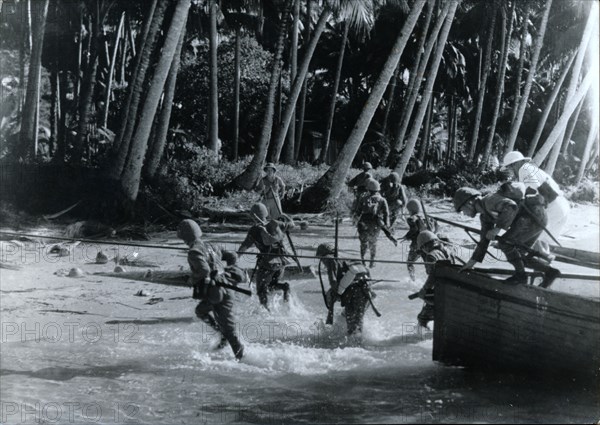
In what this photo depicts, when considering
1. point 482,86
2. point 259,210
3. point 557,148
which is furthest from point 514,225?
point 259,210

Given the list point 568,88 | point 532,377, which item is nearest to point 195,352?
point 532,377

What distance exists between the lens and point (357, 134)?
8.80 metres

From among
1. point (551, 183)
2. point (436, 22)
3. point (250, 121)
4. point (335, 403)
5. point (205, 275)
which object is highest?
point (436, 22)

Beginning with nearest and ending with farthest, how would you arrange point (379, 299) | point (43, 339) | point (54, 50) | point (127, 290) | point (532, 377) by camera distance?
point (532, 377) < point (43, 339) < point (127, 290) < point (379, 299) < point (54, 50)

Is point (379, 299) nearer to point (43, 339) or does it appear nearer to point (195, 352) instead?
point (195, 352)

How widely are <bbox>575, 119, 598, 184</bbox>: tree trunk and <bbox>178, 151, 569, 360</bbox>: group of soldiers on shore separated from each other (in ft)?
1.82

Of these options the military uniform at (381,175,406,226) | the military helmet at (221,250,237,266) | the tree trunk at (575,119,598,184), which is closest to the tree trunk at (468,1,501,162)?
the tree trunk at (575,119,598,184)

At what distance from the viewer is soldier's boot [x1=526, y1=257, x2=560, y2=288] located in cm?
658

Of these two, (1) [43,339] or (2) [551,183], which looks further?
(1) [43,339]

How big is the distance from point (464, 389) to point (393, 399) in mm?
629

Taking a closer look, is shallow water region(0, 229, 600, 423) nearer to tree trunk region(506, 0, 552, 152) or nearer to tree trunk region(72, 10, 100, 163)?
tree trunk region(506, 0, 552, 152)

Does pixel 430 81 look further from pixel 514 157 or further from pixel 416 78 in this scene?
pixel 514 157

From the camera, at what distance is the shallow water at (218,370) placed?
19.2 ft

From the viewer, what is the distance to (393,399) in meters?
6.23
